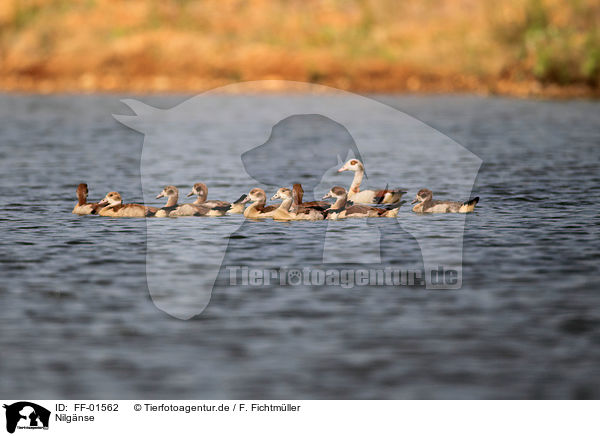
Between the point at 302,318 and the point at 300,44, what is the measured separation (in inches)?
1793

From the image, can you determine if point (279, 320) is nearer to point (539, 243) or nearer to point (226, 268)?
point (226, 268)

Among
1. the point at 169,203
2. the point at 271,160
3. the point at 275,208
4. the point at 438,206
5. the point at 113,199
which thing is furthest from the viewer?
the point at 271,160

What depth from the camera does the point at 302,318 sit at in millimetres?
13766

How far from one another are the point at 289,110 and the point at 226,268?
33115 millimetres
